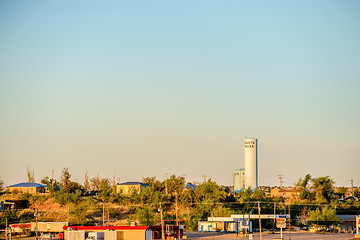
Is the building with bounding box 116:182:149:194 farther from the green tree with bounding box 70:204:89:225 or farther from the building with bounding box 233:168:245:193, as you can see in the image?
the green tree with bounding box 70:204:89:225

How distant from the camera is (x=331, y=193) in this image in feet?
491

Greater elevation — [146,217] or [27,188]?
[27,188]

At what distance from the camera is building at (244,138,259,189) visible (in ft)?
504

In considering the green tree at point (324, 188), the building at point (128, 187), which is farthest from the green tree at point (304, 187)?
the building at point (128, 187)

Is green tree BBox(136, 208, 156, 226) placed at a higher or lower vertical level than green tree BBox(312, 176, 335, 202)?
lower

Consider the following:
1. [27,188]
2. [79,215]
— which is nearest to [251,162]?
[79,215]

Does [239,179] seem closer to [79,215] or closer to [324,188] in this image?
[324,188]

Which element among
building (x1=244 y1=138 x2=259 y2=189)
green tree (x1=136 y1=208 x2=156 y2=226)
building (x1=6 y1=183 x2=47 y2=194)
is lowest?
green tree (x1=136 y1=208 x2=156 y2=226)

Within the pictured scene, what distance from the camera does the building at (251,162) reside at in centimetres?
15375

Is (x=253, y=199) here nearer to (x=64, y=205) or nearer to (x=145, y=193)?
(x=145, y=193)

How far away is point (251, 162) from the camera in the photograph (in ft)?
507

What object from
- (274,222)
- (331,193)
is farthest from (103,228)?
(331,193)

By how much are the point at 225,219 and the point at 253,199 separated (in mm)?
31946

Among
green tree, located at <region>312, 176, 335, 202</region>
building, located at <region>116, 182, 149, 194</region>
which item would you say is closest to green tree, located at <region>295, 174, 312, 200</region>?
green tree, located at <region>312, 176, 335, 202</region>
